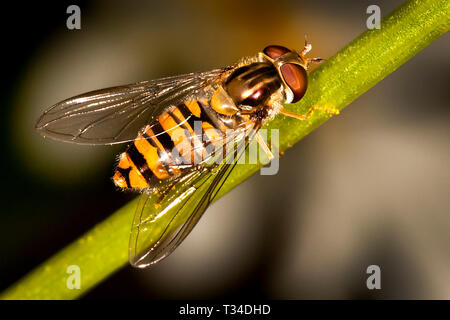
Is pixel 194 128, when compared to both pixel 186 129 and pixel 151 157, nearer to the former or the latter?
pixel 186 129

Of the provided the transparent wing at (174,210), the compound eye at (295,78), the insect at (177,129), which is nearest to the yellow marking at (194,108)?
the insect at (177,129)

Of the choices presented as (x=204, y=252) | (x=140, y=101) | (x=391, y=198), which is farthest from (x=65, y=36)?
(x=391, y=198)

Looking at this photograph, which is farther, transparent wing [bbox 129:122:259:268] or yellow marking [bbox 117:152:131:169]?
yellow marking [bbox 117:152:131:169]

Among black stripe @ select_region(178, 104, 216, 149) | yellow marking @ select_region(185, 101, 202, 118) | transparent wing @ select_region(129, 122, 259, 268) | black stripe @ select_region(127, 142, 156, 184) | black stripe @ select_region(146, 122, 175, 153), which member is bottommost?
transparent wing @ select_region(129, 122, 259, 268)

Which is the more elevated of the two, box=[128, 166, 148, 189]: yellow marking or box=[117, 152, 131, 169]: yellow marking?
box=[117, 152, 131, 169]: yellow marking

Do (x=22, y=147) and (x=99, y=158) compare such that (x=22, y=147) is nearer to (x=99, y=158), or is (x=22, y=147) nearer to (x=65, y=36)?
(x=99, y=158)

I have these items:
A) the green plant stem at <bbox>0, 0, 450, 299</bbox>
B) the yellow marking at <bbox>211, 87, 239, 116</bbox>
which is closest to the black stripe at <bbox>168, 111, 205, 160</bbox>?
the yellow marking at <bbox>211, 87, 239, 116</bbox>

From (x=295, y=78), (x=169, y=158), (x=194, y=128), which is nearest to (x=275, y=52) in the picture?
(x=295, y=78)

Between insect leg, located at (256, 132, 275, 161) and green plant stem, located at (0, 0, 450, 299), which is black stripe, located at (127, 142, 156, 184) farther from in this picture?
insect leg, located at (256, 132, 275, 161)
